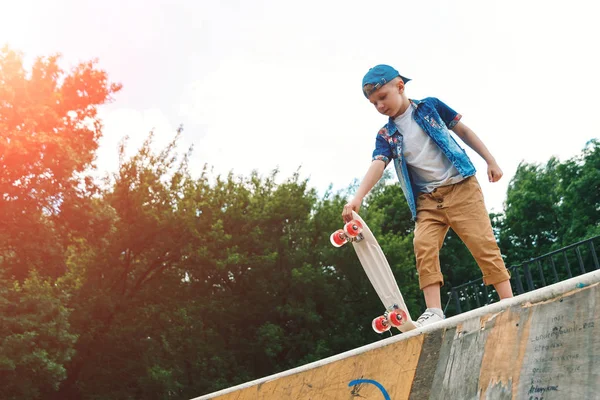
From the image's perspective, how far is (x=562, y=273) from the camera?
84.6 ft

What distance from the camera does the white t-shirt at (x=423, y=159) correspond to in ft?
11.9

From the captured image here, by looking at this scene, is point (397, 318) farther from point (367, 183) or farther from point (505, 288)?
point (367, 183)

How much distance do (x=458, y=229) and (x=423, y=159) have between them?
1.53 ft

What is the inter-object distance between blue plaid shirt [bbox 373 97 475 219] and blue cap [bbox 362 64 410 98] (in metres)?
0.27

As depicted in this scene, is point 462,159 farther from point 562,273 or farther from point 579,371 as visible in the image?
point 562,273

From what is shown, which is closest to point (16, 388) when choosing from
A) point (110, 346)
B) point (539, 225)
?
point (110, 346)

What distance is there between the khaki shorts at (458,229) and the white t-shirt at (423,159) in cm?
5

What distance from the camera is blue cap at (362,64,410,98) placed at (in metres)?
3.64

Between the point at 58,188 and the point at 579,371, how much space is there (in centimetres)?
1641

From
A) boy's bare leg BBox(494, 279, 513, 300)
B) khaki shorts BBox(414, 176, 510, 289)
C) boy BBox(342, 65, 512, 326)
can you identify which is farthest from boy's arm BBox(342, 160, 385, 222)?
boy's bare leg BBox(494, 279, 513, 300)

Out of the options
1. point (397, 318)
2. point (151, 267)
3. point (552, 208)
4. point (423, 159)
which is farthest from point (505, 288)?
point (552, 208)

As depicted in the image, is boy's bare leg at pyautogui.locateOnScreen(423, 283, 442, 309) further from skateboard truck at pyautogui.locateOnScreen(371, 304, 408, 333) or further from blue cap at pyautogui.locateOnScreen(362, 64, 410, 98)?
A: blue cap at pyautogui.locateOnScreen(362, 64, 410, 98)

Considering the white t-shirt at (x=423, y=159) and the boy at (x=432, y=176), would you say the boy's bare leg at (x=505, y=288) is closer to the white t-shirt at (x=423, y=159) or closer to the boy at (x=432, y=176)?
the boy at (x=432, y=176)

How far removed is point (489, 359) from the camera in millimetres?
2000
